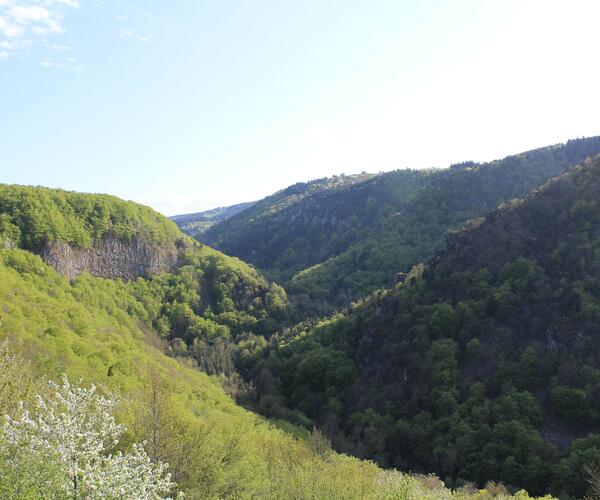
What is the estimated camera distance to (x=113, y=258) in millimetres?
134125

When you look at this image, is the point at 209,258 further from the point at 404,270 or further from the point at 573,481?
the point at 573,481

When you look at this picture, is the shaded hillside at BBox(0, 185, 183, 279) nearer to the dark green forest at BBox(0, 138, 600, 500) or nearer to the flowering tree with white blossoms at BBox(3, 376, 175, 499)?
the dark green forest at BBox(0, 138, 600, 500)

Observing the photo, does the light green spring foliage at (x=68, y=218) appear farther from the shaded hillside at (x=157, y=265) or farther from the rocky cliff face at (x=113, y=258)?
the rocky cliff face at (x=113, y=258)

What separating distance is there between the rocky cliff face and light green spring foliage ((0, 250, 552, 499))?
21119 millimetres

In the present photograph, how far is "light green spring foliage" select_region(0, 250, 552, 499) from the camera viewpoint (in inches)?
1249

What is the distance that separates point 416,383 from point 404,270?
89220 millimetres

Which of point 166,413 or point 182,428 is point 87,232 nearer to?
point 182,428

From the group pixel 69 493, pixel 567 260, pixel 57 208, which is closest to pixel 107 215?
pixel 57 208

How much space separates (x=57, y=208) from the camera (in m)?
124

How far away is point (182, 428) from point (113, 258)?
107831 millimetres

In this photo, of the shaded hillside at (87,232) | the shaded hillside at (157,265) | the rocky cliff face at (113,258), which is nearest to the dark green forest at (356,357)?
the shaded hillside at (87,232)

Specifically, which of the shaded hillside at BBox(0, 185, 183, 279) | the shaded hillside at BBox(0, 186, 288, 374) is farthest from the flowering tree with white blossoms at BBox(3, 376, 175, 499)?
the shaded hillside at BBox(0, 185, 183, 279)

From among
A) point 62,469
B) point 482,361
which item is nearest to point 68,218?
point 482,361

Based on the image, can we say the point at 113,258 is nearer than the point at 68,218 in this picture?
No
